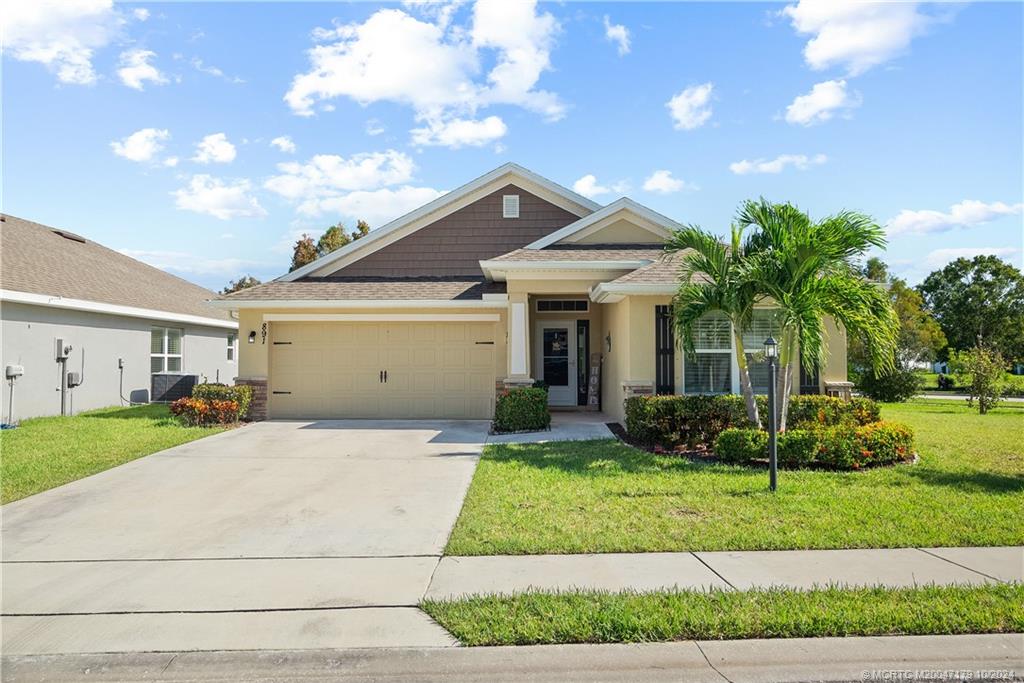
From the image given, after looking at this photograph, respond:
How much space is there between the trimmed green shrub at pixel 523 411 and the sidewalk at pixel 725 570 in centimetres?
660

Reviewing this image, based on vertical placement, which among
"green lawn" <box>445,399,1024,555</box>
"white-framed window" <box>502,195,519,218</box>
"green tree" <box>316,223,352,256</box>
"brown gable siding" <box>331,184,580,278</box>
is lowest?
"green lawn" <box>445,399,1024,555</box>

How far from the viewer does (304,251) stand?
2959cm

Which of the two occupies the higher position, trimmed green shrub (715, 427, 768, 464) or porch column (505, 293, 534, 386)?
porch column (505, 293, 534, 386)

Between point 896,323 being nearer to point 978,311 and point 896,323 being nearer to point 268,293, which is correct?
point 268,293

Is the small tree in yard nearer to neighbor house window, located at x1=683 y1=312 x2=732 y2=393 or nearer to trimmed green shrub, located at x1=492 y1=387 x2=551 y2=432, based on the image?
neighbor house window, located at x1=683 y1=312 x2=732 y2=393

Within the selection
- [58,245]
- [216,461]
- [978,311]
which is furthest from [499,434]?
[978,311]

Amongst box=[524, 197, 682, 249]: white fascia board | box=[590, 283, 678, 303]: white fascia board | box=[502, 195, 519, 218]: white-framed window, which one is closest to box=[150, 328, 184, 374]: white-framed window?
box=[502, 195, 519, 218]: white-framed window

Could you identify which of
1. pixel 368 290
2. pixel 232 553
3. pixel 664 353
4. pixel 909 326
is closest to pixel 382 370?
pixel 368 290

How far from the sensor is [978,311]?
40469mm

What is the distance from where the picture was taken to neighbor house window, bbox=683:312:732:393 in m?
11.5

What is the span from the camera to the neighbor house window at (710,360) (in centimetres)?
1148

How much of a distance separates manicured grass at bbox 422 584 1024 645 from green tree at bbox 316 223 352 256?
2674 cm

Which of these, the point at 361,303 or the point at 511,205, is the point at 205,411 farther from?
the point at 511,205

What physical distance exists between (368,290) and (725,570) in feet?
38.0
